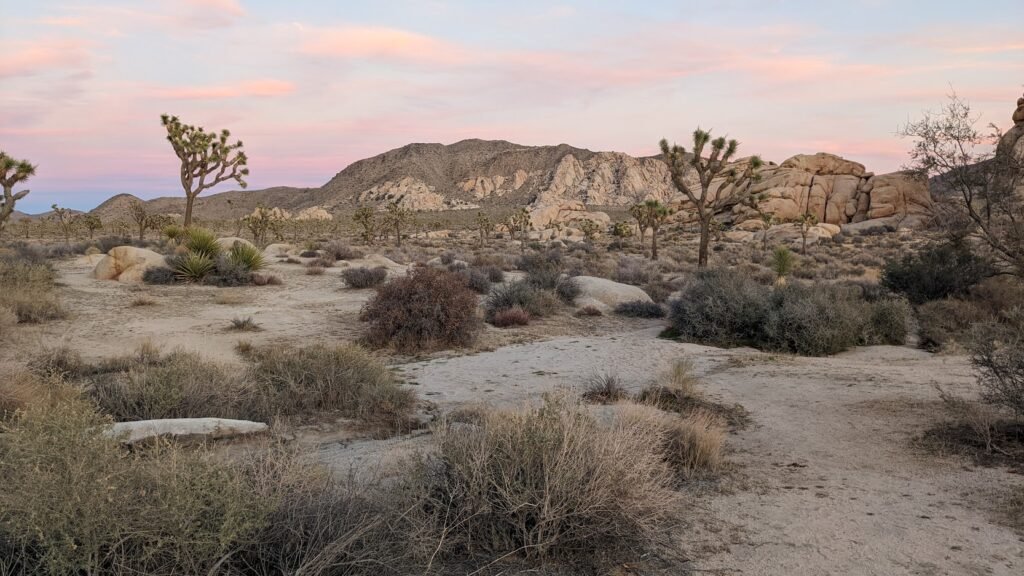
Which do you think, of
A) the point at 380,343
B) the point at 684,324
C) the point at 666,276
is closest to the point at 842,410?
the point at 684,324

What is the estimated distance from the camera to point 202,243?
19.0 metres

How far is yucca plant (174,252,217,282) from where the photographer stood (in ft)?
58.8

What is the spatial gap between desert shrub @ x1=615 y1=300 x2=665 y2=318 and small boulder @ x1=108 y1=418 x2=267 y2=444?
11637 mm

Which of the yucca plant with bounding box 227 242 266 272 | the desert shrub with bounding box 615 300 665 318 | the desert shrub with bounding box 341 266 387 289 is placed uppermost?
the yucca plant with bounding box 227 242 266 272

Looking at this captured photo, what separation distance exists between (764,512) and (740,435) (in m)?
2.09

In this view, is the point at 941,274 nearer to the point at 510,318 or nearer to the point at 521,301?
the point at 521,301

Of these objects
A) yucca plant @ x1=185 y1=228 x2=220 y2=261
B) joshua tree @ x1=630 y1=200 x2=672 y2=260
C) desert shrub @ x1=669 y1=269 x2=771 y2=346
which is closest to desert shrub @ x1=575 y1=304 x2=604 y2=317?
desert shrub @ x1=669 y1=269 x2=771 y2=346

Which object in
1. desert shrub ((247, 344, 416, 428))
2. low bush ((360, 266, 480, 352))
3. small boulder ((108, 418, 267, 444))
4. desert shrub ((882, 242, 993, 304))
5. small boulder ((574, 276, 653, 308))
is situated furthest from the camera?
small boulder ((574, 276, 653, 308))

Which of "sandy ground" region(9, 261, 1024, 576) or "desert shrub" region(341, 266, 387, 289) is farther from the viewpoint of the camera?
"desert shrub" region(341, 266, 387, 289)

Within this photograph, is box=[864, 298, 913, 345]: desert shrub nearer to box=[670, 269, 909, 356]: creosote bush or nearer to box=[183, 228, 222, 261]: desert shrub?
box=[670, 269, 909, 356]: creosote bush

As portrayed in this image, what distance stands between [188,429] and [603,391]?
488 cm

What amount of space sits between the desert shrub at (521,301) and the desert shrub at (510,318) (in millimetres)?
279

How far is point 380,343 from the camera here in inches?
461

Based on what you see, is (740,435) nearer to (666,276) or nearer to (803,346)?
(803,346)
